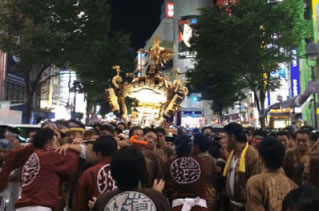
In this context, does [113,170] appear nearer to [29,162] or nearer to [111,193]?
[111,193]

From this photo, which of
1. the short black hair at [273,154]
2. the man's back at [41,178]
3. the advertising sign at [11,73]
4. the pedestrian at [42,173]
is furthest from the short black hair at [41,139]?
the advertising sign at [11,73]

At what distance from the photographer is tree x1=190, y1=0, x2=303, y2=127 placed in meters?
16.4

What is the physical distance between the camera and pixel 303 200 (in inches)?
67.9

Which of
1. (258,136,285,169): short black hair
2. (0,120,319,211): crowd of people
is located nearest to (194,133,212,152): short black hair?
(0,120,319,211): crowd of people

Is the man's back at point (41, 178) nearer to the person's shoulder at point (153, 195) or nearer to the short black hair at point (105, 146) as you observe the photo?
the short black hair at point (105, 146)

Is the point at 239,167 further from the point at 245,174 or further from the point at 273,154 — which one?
the point at 273,154

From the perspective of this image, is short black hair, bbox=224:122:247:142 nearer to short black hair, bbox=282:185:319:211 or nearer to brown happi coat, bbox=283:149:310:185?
brown happi coat, bbox=283:149:310:185

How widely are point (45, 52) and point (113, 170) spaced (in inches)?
632

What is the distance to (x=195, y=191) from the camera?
168 inches

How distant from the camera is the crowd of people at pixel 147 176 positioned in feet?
7.92

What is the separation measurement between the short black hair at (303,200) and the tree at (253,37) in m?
15.5

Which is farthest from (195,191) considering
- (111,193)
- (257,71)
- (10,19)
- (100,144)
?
(10,19)

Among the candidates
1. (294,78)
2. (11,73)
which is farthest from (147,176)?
(11,73)

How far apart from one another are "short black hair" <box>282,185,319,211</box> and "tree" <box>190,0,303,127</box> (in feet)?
51.0
